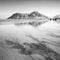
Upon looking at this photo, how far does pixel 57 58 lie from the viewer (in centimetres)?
240

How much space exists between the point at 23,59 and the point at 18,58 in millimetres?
169

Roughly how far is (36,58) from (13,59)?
69 cm

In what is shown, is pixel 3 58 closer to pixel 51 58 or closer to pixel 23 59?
pixel 23 59

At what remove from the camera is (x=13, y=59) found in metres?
2.42

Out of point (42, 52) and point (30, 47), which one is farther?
point (30, 47)

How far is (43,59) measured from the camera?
95.1 inches

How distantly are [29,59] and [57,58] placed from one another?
0.83m

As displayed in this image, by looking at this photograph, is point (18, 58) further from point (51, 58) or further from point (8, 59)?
point (51, 58)

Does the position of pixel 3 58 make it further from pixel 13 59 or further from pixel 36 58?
pixel 36 58

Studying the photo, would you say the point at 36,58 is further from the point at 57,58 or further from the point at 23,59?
the point at 57,58

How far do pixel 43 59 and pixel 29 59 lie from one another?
1.36 feet

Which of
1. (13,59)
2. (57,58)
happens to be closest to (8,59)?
(13,59)

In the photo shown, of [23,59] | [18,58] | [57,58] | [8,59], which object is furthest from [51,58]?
[8,59]

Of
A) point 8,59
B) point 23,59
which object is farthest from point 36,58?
point 8,59
